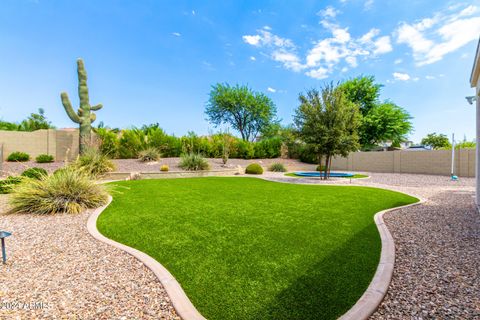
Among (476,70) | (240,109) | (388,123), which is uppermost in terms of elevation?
(240,109)

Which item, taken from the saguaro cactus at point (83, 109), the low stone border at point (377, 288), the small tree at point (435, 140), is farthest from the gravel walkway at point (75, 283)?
the small tree at point (435, 140)

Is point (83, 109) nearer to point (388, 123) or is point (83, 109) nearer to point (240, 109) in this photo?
point (240, 109)

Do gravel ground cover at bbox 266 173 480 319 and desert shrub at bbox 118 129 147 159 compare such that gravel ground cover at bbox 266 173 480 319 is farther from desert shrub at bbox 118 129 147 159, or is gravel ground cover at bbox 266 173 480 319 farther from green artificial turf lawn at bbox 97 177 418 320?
desert shrub at bbox 118 129 147 159

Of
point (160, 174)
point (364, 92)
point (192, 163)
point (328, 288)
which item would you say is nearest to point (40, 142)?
point (160, 174)

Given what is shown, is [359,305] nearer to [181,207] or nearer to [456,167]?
[181,207]

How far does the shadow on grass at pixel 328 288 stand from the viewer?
5.89 ft

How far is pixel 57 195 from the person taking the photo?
201 inches

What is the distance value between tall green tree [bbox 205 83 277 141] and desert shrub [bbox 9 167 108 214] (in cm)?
2543

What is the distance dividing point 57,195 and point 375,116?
24288 mm

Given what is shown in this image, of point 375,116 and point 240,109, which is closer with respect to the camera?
point 375,116

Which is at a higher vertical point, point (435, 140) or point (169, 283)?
point (435, 140)

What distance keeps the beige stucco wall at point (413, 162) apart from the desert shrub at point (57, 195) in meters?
18.1

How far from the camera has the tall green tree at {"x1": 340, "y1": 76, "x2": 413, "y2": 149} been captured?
21219 millimetres

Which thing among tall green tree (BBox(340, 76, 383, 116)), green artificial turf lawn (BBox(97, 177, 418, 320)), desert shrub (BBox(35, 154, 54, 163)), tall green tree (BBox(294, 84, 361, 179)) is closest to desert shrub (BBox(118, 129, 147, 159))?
desert shrub (BBox(35, 154, 54, 163))
